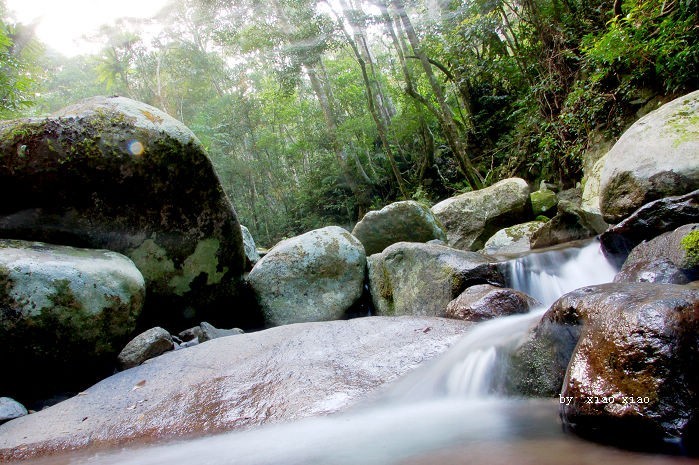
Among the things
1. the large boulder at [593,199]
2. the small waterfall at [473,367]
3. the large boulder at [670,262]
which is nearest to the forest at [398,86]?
the large boulder at [593,199]

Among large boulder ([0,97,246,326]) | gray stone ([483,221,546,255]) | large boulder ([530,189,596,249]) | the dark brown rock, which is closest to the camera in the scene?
the dark brown rock

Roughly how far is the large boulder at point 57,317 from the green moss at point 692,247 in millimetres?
5258

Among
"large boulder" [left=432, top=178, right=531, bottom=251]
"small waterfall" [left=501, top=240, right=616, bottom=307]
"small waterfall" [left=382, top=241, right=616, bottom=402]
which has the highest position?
"large boulder" [left=432, top=178, right=531, bottom=251]

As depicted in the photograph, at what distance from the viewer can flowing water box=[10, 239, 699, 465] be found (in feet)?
6.62

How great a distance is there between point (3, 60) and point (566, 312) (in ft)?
37.3

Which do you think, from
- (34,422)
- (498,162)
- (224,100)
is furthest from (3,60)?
(498,162)

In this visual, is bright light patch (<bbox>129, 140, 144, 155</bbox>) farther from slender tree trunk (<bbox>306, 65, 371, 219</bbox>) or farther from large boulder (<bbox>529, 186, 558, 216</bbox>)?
slender tree trunk (<bbox>306, 65, 371, 219</bbox>)

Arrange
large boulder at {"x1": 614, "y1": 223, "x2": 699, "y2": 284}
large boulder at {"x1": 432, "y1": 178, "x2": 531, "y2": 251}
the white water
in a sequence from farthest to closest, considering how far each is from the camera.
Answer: large boulder at {"x1": 432, "y1": 178, "x2": 531, "y2": 251}, large boulder at {"x1": 614, "y1": 223, "x2": 699, "y2": 284}, the white water

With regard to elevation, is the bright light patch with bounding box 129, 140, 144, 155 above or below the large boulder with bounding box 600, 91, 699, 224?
above

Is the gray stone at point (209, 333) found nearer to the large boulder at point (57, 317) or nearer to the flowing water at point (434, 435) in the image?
the large boulder at point (57, 317)

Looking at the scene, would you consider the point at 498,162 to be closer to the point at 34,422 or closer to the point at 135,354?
the point at 135,354

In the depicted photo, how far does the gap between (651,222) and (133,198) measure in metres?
6.10

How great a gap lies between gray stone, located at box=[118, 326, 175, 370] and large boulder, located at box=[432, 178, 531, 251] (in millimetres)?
6460

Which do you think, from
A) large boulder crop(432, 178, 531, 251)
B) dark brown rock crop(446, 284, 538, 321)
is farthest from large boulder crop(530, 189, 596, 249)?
dark brown rock crop(446, 284, 538, 321)
